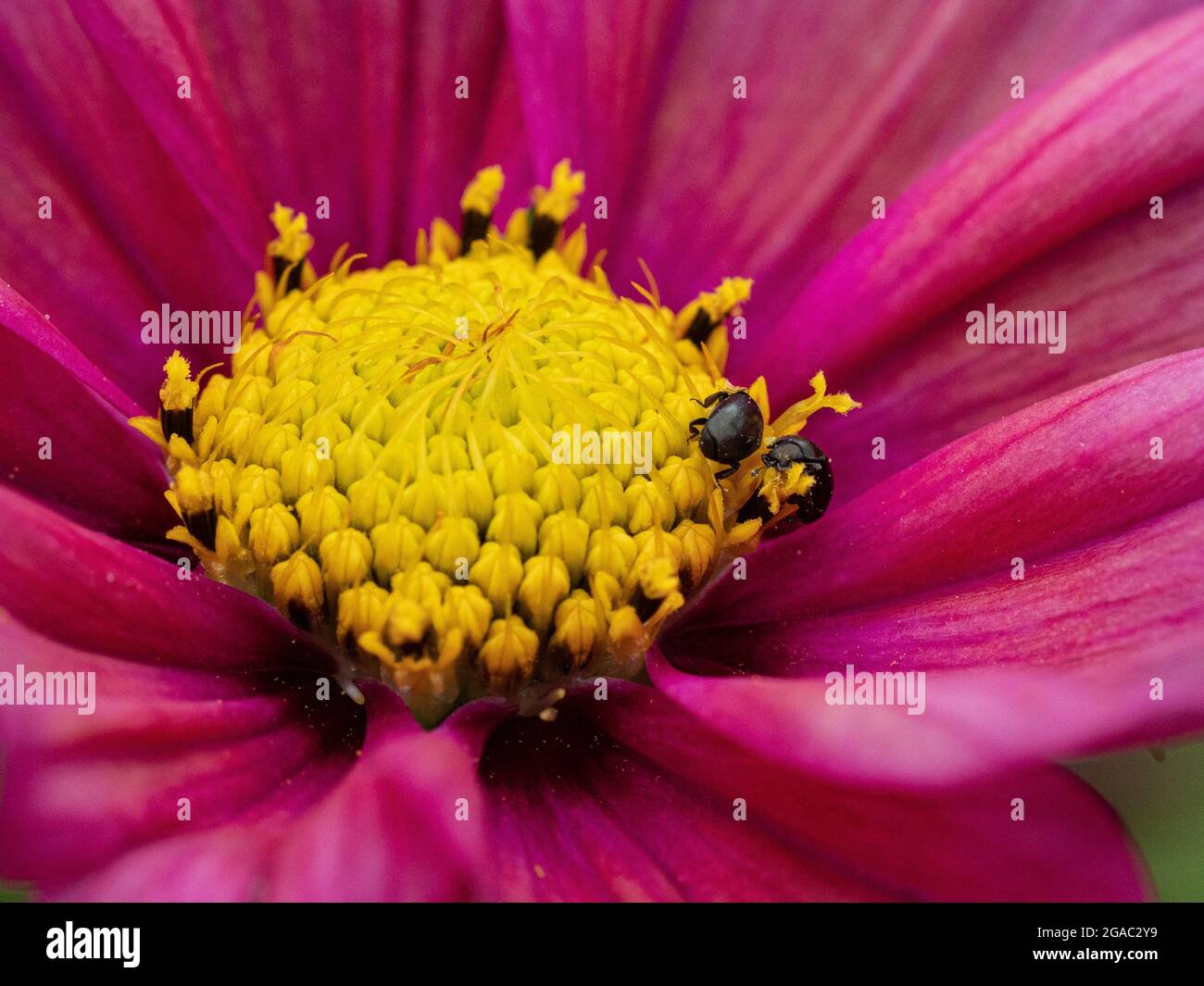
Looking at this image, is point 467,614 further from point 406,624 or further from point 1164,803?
point 1164,803

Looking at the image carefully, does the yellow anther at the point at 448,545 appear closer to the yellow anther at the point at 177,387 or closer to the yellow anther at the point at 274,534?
the yellow anther at the point at 274,534

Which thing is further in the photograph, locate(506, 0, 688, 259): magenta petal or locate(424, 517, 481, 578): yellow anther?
locate(506, 0, 688, 259): magenta petal

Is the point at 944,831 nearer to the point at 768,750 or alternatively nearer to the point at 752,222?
the point at 768,750

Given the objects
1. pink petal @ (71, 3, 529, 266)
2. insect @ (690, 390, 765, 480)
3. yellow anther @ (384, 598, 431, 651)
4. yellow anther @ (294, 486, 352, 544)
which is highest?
pink petal @ (71, 3, 529, 266)

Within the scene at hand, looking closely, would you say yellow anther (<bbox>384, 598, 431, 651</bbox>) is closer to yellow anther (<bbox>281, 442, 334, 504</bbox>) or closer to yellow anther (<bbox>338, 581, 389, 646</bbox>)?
yellow anther (<bbox>338, 581, 389, 646</bbox>)

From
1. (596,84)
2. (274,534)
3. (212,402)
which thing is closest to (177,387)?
(212,402)

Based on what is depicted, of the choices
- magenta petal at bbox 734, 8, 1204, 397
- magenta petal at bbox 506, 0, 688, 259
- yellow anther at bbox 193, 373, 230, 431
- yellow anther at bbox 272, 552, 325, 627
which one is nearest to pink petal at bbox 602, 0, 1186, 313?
magenta petal at bbox 506, 0, 688, 259
